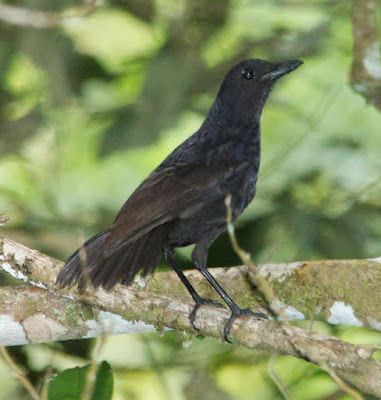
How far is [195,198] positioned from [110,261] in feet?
1.65

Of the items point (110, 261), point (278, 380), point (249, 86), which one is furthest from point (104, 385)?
point (249, 86)

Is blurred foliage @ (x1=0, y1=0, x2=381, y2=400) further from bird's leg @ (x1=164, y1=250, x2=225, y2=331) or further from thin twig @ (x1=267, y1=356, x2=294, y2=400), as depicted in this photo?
thin twig @ (x1=267, y1=356, x2=294, y2=400)

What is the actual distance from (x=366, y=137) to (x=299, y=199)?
1056 mm

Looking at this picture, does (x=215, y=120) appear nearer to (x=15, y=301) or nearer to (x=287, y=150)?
(x=15, y=301)

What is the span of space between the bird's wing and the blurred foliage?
5.43 ft

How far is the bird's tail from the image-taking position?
10.6 ft

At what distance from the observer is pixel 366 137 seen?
6125 mm

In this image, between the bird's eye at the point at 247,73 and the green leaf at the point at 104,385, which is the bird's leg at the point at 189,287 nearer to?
the green leaf at the point at 104,385

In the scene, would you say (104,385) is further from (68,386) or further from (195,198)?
(195,198)

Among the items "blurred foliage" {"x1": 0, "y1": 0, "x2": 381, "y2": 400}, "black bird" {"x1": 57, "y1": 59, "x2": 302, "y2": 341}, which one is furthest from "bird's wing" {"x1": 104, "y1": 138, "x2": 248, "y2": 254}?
"blurred foliage" {"x1": 0, "y1": 0, "x2": 381, "y2": 400}

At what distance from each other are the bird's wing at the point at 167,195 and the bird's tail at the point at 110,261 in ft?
0.21

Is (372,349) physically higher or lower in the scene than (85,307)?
higher

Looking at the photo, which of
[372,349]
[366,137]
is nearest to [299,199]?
[366,137]

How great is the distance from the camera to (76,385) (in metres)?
2.92
